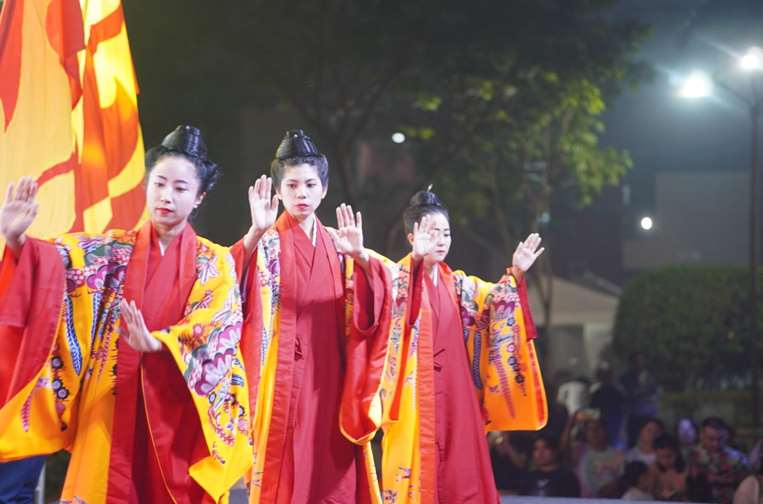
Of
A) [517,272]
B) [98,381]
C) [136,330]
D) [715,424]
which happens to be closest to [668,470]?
[715,424]

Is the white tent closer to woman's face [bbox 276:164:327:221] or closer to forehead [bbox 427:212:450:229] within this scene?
forehead [bbox 427:212:450:229]

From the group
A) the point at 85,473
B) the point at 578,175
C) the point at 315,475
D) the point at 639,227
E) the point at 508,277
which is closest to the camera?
the point at 85,473

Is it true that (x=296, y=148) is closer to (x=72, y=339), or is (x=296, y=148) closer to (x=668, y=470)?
(x=72, y=339)

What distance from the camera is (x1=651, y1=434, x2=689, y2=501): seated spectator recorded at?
24.2ft

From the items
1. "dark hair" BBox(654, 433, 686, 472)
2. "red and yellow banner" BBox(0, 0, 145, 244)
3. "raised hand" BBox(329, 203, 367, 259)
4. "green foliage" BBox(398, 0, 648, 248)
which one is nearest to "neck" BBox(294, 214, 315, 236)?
"raised hand" BBox(329, 203, 367, 259)

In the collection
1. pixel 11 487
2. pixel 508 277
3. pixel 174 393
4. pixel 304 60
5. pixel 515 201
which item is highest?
pixel 304 60

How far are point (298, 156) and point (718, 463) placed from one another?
376 cm

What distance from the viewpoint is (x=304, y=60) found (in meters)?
14.2

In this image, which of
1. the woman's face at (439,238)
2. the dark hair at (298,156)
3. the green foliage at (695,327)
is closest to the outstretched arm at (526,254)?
the woman's face at (439,238)

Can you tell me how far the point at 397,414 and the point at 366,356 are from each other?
742mm

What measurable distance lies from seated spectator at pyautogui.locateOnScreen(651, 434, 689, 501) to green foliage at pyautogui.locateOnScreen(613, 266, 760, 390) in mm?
9412

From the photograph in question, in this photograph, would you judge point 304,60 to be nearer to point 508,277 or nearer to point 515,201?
point 515,201

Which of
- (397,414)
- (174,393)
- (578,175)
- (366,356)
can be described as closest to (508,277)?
(397,414)

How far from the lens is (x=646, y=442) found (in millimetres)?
7910
